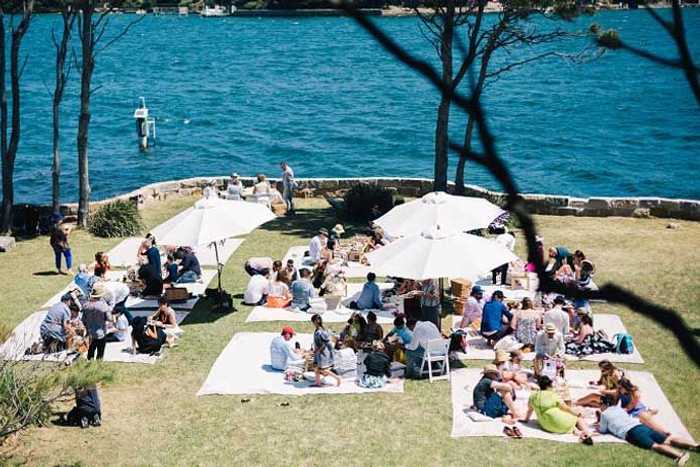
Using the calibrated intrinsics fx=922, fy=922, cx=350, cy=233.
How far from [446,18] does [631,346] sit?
35.4 feet

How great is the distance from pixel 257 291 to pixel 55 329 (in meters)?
3.72

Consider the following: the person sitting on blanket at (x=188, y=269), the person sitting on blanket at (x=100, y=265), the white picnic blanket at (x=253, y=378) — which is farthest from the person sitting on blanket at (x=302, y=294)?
the person sitting on blanket at (x=100, y=265)

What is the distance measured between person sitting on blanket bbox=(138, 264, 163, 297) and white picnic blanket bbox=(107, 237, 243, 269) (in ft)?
6.21

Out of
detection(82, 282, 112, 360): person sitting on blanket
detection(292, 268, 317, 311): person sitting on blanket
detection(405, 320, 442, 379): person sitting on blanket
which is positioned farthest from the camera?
detection(292, 268, 317, 311): person sitting on blanket

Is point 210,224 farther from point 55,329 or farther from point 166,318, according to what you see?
point 55,329

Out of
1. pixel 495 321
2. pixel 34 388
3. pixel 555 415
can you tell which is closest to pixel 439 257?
pixel 495 321

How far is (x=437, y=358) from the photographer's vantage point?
13.0m

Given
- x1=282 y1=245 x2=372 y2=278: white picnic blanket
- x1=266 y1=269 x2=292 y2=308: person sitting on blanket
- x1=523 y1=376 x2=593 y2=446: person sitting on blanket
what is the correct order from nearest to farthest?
x1=523 y1=376 x2=593 y2=446: person sitting on blanket
x1=266 y1=269 x2=292 y2=308: person sitting on blanket
x1=282 y1=245 x2=372 y2=278: white picnic blanket

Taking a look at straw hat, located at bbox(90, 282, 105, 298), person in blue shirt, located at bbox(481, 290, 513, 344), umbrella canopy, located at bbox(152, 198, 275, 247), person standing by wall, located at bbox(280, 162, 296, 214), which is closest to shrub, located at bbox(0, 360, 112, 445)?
straw hat, located at bbox(90, 282, 105, 298)

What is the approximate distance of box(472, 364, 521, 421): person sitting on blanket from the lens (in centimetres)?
1166

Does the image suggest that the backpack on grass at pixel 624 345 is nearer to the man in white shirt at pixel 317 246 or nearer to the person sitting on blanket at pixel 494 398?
the person sitting on blanket at pixel 494 398

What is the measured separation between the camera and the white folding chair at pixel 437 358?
42.3ft

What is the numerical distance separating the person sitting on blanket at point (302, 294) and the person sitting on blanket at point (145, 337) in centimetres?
287

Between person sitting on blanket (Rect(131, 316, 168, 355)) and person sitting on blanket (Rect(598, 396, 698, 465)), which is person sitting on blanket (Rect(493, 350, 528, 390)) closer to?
person sitting on blanket (Rect(598, 396, 698, 465))
